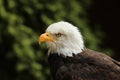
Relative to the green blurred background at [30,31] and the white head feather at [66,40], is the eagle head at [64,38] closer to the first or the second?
the white head feather at [66,40]

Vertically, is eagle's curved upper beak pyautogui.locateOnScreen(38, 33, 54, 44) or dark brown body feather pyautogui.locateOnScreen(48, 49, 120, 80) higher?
eagle's curved upper beak pyautogui.locateOnScreen(38, 33, 54, 44)

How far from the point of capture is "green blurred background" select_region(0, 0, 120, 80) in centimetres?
825

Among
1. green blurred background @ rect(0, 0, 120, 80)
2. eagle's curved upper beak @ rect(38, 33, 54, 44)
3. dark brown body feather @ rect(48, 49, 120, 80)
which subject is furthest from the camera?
green blurred background @ rect(0, 0, 120, 80)

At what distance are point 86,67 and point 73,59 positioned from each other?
165 mm

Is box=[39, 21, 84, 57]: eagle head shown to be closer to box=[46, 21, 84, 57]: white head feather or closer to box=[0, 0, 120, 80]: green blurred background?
box=[46, 21, 84, 57]: white head feather

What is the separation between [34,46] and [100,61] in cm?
242

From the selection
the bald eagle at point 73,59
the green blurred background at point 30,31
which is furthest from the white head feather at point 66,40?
the green blurred background at point 30,31

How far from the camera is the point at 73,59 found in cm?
626

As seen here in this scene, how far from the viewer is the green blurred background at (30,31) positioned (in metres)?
8.25

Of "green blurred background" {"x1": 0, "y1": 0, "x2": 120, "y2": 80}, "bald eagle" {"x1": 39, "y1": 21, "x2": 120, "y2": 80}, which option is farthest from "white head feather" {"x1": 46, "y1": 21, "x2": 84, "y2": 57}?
"green blurred background" {"x1": 0, "y1": 0, "x2": 120, "y2": 80}

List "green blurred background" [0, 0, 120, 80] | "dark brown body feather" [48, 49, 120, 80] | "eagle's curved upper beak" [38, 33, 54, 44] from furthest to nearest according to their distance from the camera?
1. "green blurred background" [0, 0, 120, 80]
2. "eagle's curved upper beak" [38, 33, 54, 44]
3. "dark brown body feather" [48, 49, 120, 80]

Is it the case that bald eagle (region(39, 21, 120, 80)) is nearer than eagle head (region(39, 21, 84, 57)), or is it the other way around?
bald eagle (region(39, 21, 120, 80))

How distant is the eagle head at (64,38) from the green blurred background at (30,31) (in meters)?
1.87

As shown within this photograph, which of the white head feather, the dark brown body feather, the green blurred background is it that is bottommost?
the dark brown body feather
